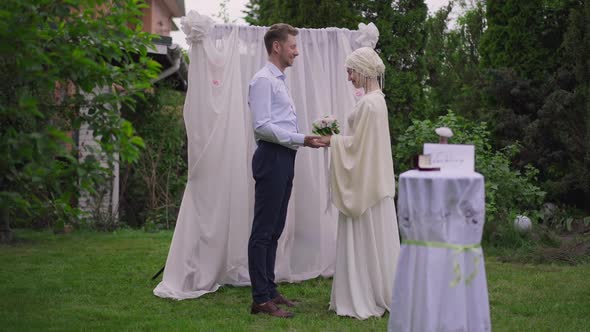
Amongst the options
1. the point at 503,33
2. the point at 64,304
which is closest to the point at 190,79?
the point at 64,304

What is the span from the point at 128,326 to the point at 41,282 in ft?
→ 5.72

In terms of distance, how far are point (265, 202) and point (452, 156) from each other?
5.91ft

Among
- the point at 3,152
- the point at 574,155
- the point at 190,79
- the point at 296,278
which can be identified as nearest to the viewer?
the point at 3,152

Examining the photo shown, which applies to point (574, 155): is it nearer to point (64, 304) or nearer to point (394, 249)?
point (394, 249)

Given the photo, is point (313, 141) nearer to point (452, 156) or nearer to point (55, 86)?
point (452, 156)

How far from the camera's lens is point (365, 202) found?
4617 millimetres

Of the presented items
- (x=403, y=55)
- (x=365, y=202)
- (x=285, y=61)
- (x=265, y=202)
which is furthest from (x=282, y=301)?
(x=403, y=55)

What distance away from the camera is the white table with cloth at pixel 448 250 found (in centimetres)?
316

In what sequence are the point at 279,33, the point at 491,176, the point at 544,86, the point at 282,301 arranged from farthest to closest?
the point at 544,86
the point at 491,176
the point at 282,301
the point at 279,33

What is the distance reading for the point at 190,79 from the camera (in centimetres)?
555

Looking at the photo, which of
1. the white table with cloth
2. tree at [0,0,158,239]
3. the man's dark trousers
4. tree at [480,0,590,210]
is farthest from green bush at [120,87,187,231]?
the white table with cloth

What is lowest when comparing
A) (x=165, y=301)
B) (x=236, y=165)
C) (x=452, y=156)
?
(x=165, y=301)

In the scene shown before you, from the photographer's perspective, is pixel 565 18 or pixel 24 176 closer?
pixel 24 176

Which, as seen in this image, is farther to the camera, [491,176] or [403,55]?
[403,55]
